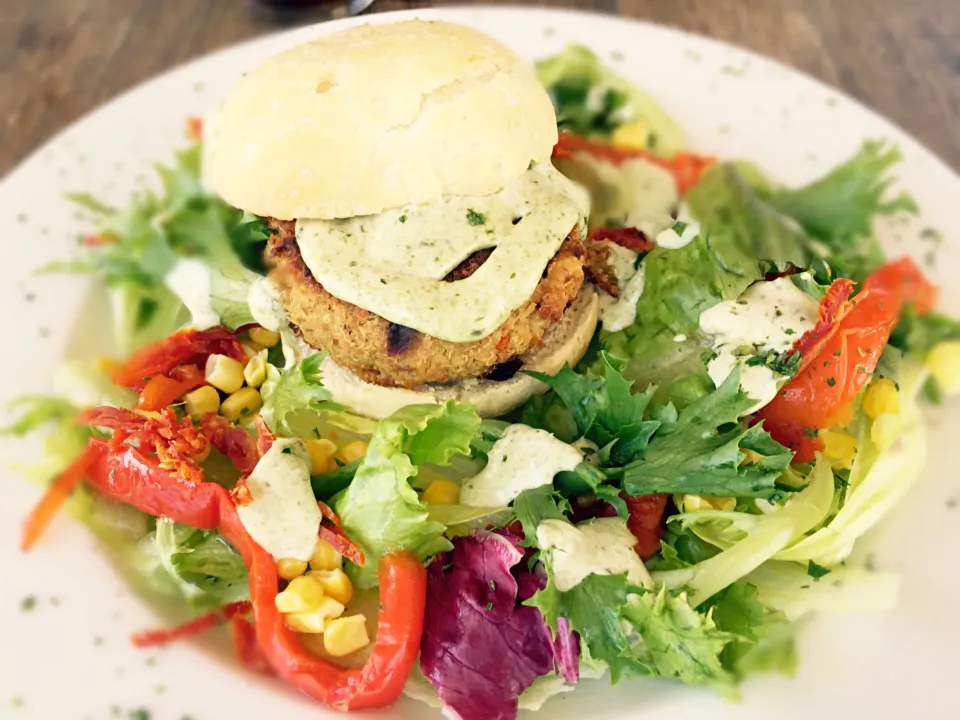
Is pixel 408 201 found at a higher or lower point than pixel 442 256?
higher

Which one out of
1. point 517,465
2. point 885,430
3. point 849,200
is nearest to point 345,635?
point 517,465

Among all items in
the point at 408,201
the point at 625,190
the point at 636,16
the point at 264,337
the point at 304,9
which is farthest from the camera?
the point at 636,16

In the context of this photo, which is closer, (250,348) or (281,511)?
(281,511)

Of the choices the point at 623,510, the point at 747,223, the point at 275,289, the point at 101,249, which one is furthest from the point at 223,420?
the point at 747,223

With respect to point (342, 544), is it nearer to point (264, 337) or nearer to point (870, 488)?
point (264, 337)

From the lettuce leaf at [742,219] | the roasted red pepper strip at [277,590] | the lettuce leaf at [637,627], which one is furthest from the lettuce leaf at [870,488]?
the roasted red pepper strip at [277,590]

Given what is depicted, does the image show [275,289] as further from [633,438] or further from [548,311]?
[633,438]

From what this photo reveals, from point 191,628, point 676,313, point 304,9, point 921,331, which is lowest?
point 191,628

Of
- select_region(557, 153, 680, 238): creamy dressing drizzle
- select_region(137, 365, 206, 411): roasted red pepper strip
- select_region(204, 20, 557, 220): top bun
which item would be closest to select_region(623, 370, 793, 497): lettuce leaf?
select_region(204, 20, 557, 220): top bun

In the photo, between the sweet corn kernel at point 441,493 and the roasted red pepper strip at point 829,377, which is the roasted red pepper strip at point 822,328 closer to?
the roasted red pepper strip at point 829,377
